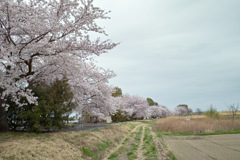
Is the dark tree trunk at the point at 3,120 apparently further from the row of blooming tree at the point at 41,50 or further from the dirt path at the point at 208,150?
the dirt path at the point at 208,150

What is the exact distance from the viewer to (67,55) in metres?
7.61

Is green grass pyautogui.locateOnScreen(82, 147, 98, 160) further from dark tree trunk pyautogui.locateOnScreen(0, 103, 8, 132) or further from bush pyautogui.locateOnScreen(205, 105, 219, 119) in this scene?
bush pyautogui.locateOnScreen(205, 105, 219, 119)

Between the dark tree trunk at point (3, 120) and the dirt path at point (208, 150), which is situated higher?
the dark tree trunk at point (3, 120)

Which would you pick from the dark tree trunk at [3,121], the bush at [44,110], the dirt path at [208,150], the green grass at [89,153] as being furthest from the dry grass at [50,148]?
the dirt path at [208,150]

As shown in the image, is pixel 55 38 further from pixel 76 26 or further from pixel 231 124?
pixel 231 124

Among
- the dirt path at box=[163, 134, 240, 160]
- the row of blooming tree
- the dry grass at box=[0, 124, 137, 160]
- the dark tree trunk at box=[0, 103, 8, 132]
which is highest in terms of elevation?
the row of blooming tree

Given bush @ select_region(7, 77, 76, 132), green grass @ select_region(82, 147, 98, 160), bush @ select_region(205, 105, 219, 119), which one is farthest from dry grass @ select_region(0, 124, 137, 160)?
bush @ select_region(205, 105, 219, 119)

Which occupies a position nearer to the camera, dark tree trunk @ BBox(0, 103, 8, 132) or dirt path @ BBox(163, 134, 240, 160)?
dirt path @ BBox(163, 134, 240, 160)

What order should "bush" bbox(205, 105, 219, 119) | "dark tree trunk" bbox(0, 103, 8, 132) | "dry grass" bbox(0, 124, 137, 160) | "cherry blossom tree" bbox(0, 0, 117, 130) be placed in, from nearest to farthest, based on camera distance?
"dry grass" bbox(0, 124, 137, 160)
"cherry blossom tree" bbox(0, 0, 117, 130)
"dark tree trunk" bbox(0, 103, 8, 132)
"bush" bbox(205, 105, 219, 119)

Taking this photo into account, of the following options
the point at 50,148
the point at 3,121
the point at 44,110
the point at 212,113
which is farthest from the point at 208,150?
the point at 212,113

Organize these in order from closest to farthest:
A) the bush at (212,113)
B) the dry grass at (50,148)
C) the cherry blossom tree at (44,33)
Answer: the dry grass at (50,148), the cherry blossom tree at (44,33), the bush at (212,113)

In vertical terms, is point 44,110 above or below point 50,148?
above

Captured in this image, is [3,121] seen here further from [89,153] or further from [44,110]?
[89,153]

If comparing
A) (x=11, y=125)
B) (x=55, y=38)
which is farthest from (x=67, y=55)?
(x=11, y=125)
